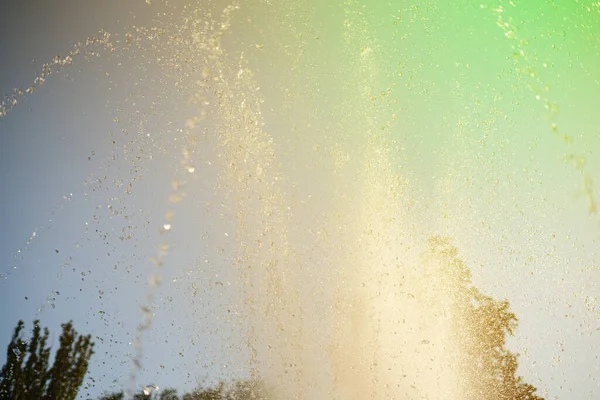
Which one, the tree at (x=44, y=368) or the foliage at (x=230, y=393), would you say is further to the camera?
the tree at (x=44, y=368)

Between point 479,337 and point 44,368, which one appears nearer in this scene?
point 479,337

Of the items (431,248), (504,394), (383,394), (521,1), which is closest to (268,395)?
(383,394)

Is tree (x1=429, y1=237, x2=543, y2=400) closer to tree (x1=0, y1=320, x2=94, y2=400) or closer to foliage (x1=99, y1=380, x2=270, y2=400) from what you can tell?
foliage (x1=99, y1=380, x2=270, y2=400)

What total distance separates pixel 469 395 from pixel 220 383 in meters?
6.26

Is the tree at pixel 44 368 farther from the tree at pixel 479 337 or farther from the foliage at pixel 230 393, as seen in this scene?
the tree at pixel 479 337

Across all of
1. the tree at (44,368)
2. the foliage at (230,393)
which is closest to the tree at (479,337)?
the foliage at (230,393)

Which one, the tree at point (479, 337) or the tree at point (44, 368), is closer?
the tree at point (479, 337)

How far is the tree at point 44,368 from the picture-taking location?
19719 millimetres

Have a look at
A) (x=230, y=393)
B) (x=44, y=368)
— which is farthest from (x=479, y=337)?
(x=44, y=368)

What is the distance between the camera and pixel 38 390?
778 inches

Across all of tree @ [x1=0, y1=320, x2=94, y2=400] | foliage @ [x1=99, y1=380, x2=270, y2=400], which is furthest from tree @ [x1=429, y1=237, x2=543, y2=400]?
tree @ [x1=0, y1=320, x2=94, y2=400]

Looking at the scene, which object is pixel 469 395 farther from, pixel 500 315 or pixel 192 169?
pixel 192 169

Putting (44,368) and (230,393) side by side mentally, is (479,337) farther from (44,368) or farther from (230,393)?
(44,368)

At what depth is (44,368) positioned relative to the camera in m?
20.2
